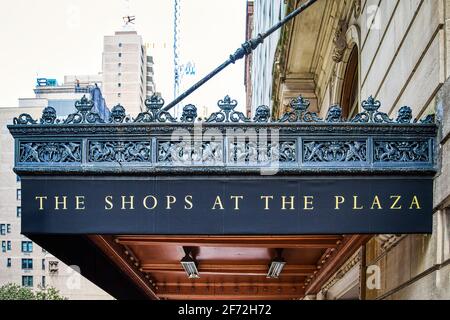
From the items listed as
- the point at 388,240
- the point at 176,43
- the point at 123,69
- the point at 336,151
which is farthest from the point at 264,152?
the point at 123,69

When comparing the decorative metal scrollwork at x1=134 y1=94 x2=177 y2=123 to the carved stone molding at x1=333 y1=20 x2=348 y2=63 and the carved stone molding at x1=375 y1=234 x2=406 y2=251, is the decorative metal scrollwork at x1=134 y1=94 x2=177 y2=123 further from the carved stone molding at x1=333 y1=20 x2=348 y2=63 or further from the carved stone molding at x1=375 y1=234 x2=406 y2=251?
the carved stone molding at x1=333 y1=20 x2=348 y2=63

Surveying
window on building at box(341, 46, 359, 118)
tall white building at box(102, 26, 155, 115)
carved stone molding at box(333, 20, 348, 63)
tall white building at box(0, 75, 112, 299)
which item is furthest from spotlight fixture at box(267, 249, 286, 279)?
tall white building at box(102, 26, 155, 115)

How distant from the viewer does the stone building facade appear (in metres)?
7.09

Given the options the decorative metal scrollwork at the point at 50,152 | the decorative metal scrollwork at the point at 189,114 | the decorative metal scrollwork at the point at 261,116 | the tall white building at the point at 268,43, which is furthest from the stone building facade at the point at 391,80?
the decorative metal scrollwork at the point at 50,152

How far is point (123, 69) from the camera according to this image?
136125 mm

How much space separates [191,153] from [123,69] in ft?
430

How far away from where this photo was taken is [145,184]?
7.32 metres

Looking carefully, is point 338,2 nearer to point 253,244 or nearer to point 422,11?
point 253,244

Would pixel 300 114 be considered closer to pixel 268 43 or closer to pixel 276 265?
pixel 276 265

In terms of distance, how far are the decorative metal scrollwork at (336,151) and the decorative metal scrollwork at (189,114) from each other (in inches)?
44.3

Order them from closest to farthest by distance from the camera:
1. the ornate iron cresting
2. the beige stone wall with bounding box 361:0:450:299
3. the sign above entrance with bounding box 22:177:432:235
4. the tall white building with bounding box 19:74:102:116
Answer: the beige stone wall with bounding box 361:0:450:299 < the sign above entrance with bounding box 22:177:432:235 < the ornate iron cresting < the tall white building with bounding box 19:74:102:116

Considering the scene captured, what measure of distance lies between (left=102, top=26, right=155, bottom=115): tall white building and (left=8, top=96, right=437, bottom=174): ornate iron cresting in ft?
421
